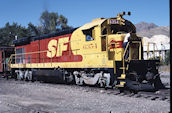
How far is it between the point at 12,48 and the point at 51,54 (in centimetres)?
734

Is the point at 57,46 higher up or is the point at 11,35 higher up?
the point at 11,35

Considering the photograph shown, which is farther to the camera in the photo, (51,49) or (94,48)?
(51,49)

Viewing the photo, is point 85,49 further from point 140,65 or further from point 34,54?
point 34,54

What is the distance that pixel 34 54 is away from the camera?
1502cm

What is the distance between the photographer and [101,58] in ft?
32.2

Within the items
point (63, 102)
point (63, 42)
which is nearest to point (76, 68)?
point (63, 42)

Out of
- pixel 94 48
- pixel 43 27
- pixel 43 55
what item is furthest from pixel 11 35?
pixel 94 48

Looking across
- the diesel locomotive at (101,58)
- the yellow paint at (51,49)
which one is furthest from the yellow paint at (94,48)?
the yellow paint at (51,49)

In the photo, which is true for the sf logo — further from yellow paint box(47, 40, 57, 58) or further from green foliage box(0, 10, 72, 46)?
green foliage box(0, 10, 72, 46)

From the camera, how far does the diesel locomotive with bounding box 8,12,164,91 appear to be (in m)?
9.21

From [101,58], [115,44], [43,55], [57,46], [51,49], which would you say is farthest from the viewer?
[43,55]

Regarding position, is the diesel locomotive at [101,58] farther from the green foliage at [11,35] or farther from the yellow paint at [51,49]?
the green foliage at [11,35]

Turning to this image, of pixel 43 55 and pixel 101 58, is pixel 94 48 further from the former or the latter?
pixel 43 55

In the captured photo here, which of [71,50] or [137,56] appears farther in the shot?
[71,50]
